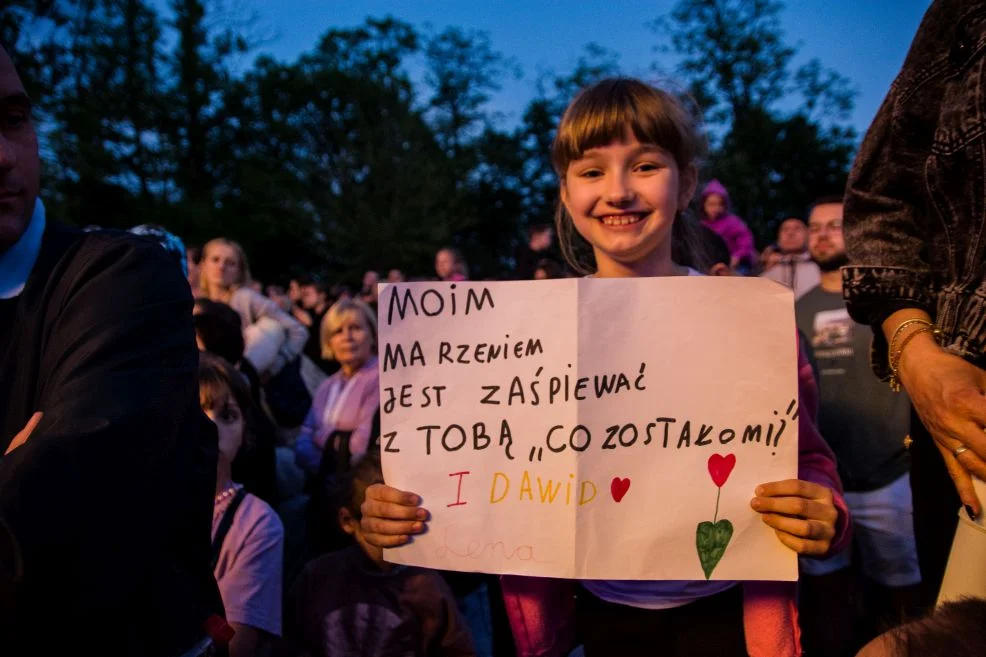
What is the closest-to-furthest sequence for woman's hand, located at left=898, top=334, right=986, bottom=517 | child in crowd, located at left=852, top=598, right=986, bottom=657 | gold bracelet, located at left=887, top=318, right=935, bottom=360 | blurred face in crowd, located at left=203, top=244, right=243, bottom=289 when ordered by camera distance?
1. child in crowd, located at left=852, top=598, right=986, bottom=657
2. woman's hand, located at left=898, top=334, right=986, bottom=517
3. gold bracelet, located at left=887, top=318, right=935, bottom=360
4. blurred face in crowd, located at left=203, top=244, right=243, bottom=289

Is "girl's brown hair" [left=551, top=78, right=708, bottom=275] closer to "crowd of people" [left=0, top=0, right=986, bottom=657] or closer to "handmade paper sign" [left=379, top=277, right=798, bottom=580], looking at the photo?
"crowd of people" [left=0, top=0, right=986, bottom=657]

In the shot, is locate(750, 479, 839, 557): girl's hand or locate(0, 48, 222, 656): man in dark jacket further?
locate(750, 479, 839, 557): girl's hand

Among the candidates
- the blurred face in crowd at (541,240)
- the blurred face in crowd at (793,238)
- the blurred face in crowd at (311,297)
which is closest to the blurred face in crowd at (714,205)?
the blurred face in crowd at (793,238)

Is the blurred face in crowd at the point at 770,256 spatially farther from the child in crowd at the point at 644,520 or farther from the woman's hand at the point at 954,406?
the woman's hand at the point at 954,406

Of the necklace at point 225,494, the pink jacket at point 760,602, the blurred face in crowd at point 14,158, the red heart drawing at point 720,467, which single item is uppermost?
the blurred face in crowd at point 14,158

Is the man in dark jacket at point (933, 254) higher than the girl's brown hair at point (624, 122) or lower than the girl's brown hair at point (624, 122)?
lower

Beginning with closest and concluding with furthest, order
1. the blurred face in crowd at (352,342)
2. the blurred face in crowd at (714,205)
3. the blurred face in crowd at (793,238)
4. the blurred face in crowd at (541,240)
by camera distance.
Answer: the blurred face in crowd at (352,342) < the blurred face in crowd at (714,205) < the blurred face in crowd at (793,238) < the blurred face in crowd at (541,240)

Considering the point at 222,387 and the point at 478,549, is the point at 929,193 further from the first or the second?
the point at 222,387

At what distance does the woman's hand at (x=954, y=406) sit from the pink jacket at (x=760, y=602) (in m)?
0.22

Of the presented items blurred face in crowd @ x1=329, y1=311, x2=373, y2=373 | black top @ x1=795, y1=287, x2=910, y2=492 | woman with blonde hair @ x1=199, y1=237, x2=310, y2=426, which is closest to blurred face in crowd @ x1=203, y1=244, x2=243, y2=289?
woman with blonde hair @ x1=199, y1=237, x2=310, y2=426

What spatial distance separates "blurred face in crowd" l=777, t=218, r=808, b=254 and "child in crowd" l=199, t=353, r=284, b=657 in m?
5.00

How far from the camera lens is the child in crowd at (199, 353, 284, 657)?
229 centimetres

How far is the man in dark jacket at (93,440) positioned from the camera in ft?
2.84

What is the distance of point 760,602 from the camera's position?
1.41 m
